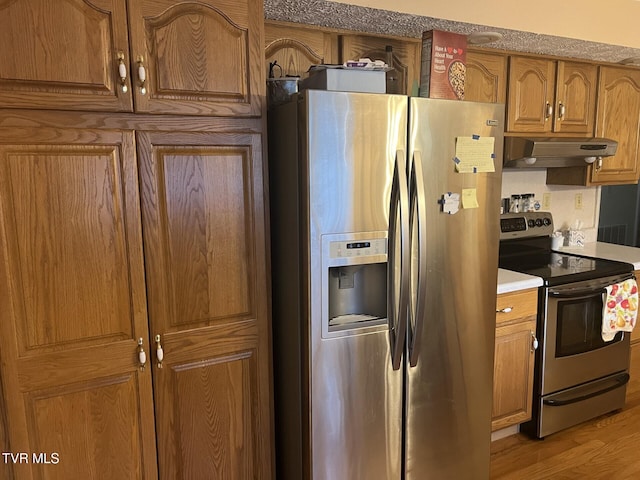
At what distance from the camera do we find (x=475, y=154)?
191 centimetres

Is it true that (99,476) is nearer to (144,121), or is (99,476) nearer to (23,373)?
(23,373)

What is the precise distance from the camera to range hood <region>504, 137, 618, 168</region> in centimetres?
272

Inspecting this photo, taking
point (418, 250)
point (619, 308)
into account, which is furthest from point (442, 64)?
point (619, 308)

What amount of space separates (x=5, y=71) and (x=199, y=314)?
0.97 meters

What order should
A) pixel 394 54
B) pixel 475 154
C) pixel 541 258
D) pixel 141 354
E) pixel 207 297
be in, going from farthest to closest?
pixel 541 258 → pixel 394 54 → pixel 475 154 → pixel 207 297 → pixel 141 354

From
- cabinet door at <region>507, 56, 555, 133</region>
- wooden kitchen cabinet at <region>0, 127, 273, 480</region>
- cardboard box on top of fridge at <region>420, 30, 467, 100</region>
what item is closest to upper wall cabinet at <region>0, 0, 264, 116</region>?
wooden kitchen cabinet at <region>0, 127, 273, 480</region>

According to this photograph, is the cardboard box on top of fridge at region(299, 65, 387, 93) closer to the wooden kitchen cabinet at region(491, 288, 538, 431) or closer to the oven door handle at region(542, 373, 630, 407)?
the wooden kitchen cabinet at region(491, 288, 538, 431)

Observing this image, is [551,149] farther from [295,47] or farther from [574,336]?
[295,47]

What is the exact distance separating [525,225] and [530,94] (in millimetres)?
839

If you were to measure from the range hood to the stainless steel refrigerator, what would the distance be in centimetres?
89

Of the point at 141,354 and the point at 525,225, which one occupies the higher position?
the point at 525,225

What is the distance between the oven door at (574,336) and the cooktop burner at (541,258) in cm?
5

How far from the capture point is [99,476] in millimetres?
1707

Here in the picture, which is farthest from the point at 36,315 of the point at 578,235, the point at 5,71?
the point at 578,235
